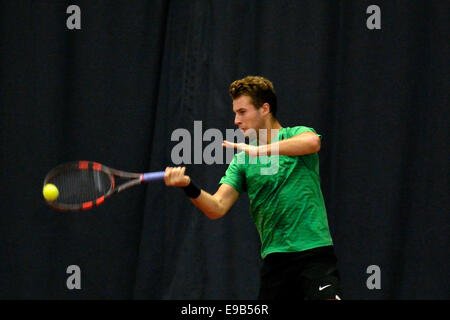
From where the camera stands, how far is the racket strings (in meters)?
3.40

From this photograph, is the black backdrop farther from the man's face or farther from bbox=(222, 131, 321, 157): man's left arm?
bbox=(222, 131, 321, 157): man's left arm

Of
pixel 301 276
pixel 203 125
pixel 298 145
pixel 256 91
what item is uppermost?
pixel 256 91

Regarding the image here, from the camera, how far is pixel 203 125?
479 cm

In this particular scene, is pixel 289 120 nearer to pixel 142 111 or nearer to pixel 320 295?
pixel 142 111

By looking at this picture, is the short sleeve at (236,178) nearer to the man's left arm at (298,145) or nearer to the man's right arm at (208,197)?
the man's right arm at (208,197)

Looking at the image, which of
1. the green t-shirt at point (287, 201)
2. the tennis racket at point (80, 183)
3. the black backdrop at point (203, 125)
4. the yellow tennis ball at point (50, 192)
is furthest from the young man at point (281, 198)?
the black backdrop at point (203, 125)

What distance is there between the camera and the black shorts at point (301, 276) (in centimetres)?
316

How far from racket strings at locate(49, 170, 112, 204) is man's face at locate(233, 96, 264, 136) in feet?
2.47

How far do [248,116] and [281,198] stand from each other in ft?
1.54

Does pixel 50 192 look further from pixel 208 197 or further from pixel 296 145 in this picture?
pixel 296 145

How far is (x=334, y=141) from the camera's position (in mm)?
4672

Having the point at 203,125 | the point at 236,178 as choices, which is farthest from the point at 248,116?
the point at 203,125
